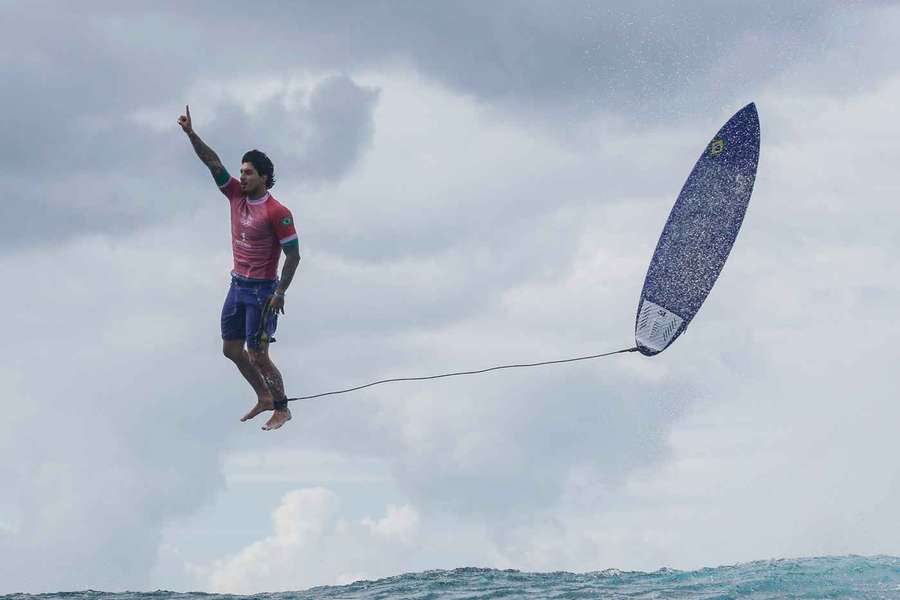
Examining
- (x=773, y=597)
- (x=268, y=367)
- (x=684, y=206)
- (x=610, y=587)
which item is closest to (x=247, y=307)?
(x=268, y=367)

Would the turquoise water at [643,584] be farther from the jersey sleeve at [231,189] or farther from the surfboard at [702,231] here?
the jersey sleeve at [231,189]

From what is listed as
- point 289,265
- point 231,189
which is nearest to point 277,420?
point 289,265

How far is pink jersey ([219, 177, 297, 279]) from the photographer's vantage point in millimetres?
13125

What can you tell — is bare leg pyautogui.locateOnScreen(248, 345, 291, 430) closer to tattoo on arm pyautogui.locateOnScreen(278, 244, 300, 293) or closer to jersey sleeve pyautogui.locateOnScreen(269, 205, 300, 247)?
tattoo on arm pyautogui.locateOnScreen(278, 244, 300, 293)

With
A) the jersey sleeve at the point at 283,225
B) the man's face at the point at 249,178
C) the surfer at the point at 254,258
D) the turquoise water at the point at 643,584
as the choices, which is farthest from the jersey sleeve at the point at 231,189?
the turquoise water at the point at 643,584

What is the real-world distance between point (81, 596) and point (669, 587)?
11.4m

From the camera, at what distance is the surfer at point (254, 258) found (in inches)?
519

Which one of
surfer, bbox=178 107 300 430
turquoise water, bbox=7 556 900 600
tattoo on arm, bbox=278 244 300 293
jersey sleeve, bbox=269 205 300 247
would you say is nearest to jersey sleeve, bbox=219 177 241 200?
surfer, bbox=178 107 300 430

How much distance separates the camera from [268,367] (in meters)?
14.0

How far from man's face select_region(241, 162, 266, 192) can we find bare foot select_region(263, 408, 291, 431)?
3.58m

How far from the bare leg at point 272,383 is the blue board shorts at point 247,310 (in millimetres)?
277

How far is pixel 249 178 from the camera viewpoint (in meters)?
13.2

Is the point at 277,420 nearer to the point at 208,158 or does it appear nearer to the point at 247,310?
the point at 247,310

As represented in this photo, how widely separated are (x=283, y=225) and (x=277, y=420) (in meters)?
3.19
